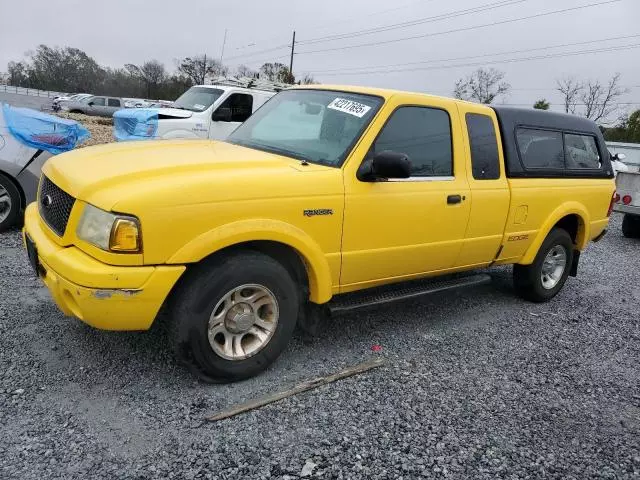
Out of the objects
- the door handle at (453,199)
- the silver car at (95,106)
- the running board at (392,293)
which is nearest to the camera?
the running board at (392,293)

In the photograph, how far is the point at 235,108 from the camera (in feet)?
37.4

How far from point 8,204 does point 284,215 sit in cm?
420

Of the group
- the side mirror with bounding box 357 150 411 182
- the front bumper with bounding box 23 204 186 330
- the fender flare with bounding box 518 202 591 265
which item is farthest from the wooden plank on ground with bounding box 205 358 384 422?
the fender flare with bounding box 518 202 591 265

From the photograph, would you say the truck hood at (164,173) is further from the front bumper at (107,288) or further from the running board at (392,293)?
the running board at (392,293)

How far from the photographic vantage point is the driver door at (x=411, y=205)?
3.51m

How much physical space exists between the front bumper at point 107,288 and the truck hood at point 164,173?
33 centimetres

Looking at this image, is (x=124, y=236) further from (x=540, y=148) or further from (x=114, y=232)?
(x=540, y=148)

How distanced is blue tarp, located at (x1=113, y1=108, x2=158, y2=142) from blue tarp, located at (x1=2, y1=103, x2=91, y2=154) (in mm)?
3987

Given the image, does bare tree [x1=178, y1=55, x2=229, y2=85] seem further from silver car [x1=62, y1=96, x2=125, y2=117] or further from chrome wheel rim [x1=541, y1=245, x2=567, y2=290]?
chrome wheel rim [x1=541, y1=245, x2=567, y2=290]

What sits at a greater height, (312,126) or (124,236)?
(312,126)

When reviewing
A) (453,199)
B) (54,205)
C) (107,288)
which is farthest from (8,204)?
(453,199)

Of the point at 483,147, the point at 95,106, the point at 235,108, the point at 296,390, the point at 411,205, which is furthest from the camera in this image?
the point at 95,106

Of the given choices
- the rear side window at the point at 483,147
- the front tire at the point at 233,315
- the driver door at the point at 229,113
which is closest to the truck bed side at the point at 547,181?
the rear side window at the point at 483,147

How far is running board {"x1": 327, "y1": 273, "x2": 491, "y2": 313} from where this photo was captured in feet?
12.1
